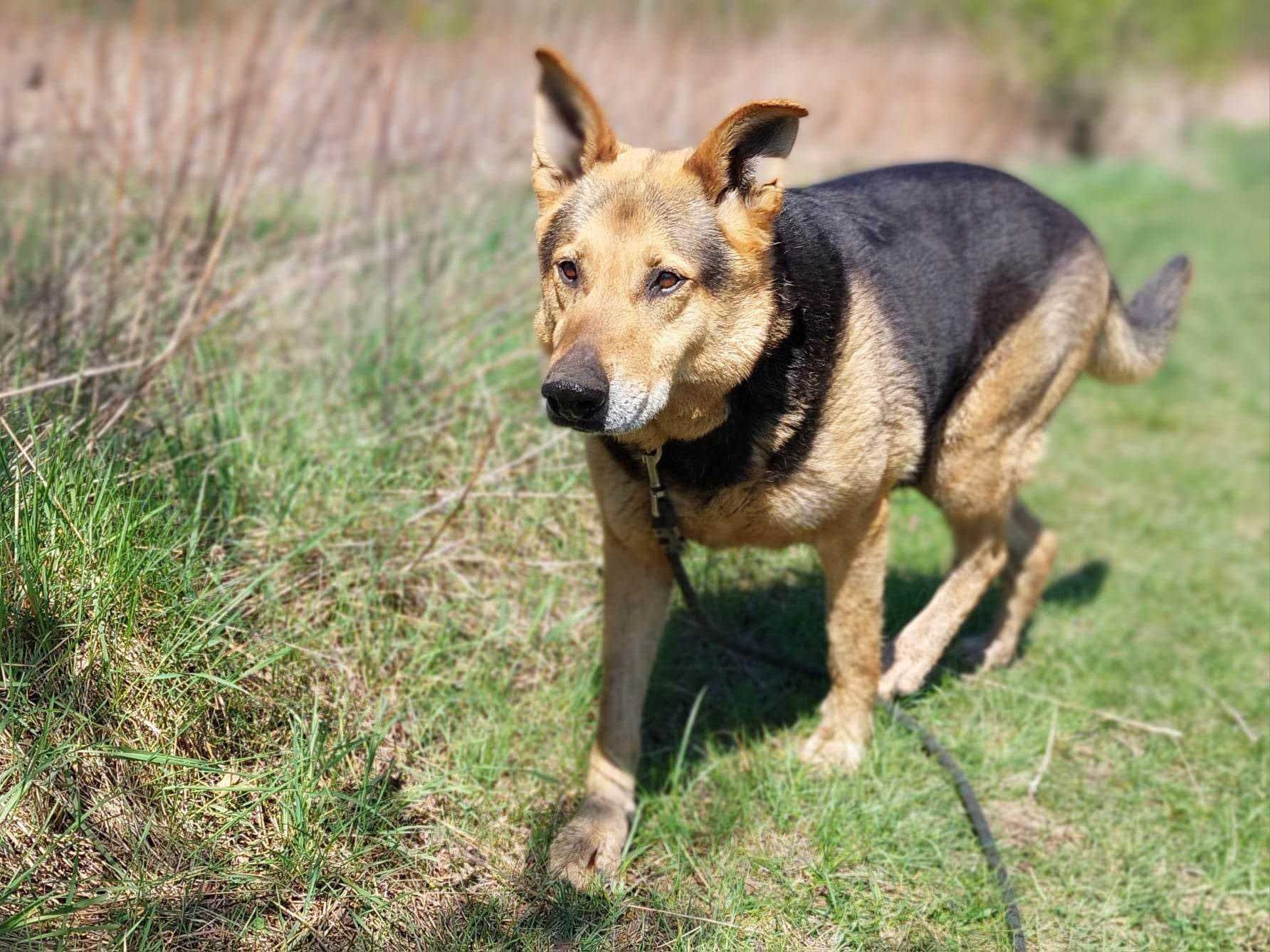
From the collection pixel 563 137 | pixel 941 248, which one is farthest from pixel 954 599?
pixel 563 137

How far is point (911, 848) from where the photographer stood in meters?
3.59

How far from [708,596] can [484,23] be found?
6217 mm

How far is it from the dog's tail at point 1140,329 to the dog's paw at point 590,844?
117 inches

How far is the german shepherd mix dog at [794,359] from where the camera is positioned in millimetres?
3148

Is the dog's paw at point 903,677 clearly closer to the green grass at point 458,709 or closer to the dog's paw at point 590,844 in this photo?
the green grass at point 458,709

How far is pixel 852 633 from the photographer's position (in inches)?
155

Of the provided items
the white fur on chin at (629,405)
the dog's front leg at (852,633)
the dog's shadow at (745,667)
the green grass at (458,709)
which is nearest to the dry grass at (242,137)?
the green grass at (458,709)

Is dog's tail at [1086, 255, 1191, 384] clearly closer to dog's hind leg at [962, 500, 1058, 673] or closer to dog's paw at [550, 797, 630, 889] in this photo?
dog's hind leg at [962, 500, 1058, 673]

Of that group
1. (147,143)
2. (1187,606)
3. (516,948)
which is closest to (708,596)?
(516,948)

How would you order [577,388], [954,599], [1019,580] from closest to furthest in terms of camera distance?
[577,388]
[954,599]
[1019,580]

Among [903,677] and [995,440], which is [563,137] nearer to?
[995,440]

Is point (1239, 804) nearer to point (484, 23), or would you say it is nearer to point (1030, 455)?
point (1030, 455)

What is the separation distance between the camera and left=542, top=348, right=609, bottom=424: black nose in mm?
2770

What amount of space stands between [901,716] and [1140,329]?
7.32 feet
